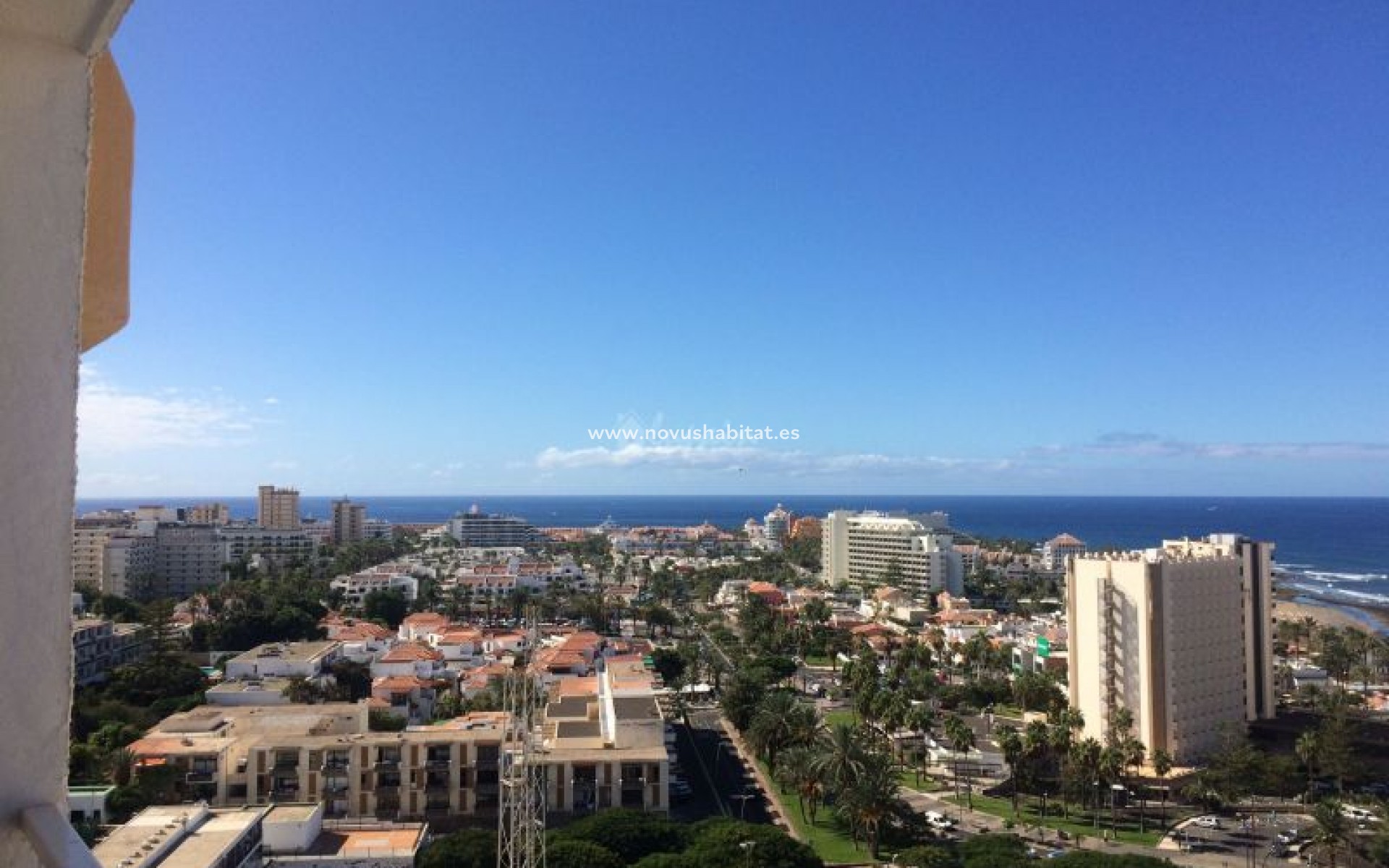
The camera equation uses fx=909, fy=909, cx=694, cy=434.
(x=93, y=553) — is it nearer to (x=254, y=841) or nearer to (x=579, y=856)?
(x=254, y=841)

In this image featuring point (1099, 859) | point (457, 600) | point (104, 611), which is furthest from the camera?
point (457, 600)

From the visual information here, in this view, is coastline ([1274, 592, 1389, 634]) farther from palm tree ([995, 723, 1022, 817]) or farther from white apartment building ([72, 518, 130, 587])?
white apartment building ([72, 518, 130, 587])

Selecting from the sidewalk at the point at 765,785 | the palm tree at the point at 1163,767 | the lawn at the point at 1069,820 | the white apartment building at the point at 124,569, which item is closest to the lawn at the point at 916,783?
the lawn at the point at 1069,820

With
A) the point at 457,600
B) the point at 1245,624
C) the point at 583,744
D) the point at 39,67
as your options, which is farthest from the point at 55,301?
the point at 457,600

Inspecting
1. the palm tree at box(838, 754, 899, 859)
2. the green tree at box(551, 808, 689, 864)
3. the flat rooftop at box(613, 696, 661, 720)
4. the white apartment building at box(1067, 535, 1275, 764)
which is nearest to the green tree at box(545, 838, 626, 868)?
the green tree at box(551, 808, 689, 864)

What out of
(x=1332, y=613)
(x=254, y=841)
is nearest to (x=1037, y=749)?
(x=254, y=841)

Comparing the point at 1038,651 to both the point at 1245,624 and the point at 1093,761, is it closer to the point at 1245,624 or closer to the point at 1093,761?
the point at 1245,624

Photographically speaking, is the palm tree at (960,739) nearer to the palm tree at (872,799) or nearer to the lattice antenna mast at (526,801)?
the palm tree at (872,799)
